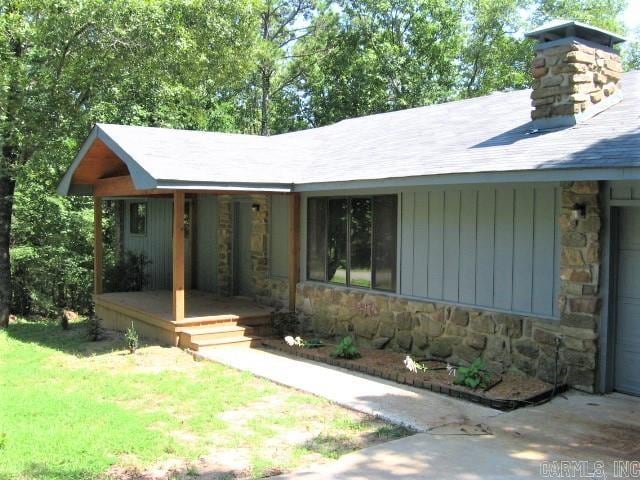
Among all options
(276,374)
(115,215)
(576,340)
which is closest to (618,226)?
(576,340)

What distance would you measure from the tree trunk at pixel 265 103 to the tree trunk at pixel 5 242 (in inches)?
604

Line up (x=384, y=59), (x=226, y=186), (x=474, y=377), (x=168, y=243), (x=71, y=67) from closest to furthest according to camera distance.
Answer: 1. (x=474, y=377)
2. (x=226, y=186)
3. (x=71, y=67)
4. (x=168, y=243)
5. (x=384, y=59)

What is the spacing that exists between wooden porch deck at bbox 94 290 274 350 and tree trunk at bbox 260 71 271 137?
1585cm

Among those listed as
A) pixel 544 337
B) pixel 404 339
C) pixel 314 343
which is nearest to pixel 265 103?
pixel 314 343

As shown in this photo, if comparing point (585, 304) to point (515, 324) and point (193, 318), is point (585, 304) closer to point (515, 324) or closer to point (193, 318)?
point (515, 324)

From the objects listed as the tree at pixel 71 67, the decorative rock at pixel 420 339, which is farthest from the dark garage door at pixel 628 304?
the tree at pixel 71 67

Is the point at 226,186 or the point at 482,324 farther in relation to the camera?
the point at 226,186

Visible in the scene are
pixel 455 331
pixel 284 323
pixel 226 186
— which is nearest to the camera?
pixel 455 331

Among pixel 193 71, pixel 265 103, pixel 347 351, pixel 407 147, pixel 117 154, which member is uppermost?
pixel 265 103

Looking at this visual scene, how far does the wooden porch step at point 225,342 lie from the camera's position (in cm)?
884

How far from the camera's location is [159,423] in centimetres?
560

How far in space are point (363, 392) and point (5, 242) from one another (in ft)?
30.6

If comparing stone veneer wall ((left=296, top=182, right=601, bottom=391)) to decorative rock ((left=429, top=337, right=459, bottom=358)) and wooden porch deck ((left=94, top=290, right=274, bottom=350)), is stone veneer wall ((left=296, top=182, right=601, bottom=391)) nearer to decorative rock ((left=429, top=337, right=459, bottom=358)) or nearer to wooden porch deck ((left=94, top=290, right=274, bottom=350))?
decorative rock ((left=429, top=337, right=459, bottom=358))

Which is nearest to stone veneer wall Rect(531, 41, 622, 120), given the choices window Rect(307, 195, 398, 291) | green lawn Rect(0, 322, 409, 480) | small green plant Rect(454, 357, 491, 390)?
window Rect(307, 195, 398, 291)
